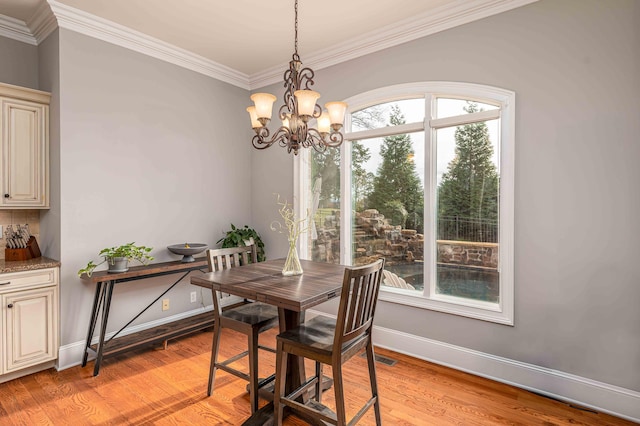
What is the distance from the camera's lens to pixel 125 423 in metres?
2.20

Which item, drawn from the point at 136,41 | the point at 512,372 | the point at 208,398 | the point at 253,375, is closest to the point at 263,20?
the point at 136,41

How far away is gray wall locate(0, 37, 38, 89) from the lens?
120 inches

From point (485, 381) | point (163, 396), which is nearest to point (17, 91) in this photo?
point (163, 396)

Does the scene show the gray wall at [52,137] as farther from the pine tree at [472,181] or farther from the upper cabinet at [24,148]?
the pine tree at [472,181]

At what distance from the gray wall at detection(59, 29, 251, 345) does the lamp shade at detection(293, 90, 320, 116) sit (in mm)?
2183

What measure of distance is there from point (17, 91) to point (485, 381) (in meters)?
4.51

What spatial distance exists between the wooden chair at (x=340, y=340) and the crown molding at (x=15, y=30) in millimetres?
3593

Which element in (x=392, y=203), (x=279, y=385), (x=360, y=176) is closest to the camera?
(x=279, y=385)

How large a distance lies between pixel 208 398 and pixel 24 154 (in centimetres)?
257

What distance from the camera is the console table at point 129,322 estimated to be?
2.86 meters

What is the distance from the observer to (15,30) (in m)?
3.09

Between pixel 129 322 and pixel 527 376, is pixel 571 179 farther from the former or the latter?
pixel 129 322

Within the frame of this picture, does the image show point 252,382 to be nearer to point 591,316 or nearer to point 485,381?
point 485,381

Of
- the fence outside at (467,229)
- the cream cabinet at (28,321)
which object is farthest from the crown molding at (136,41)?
the fence outside at (467,229)
